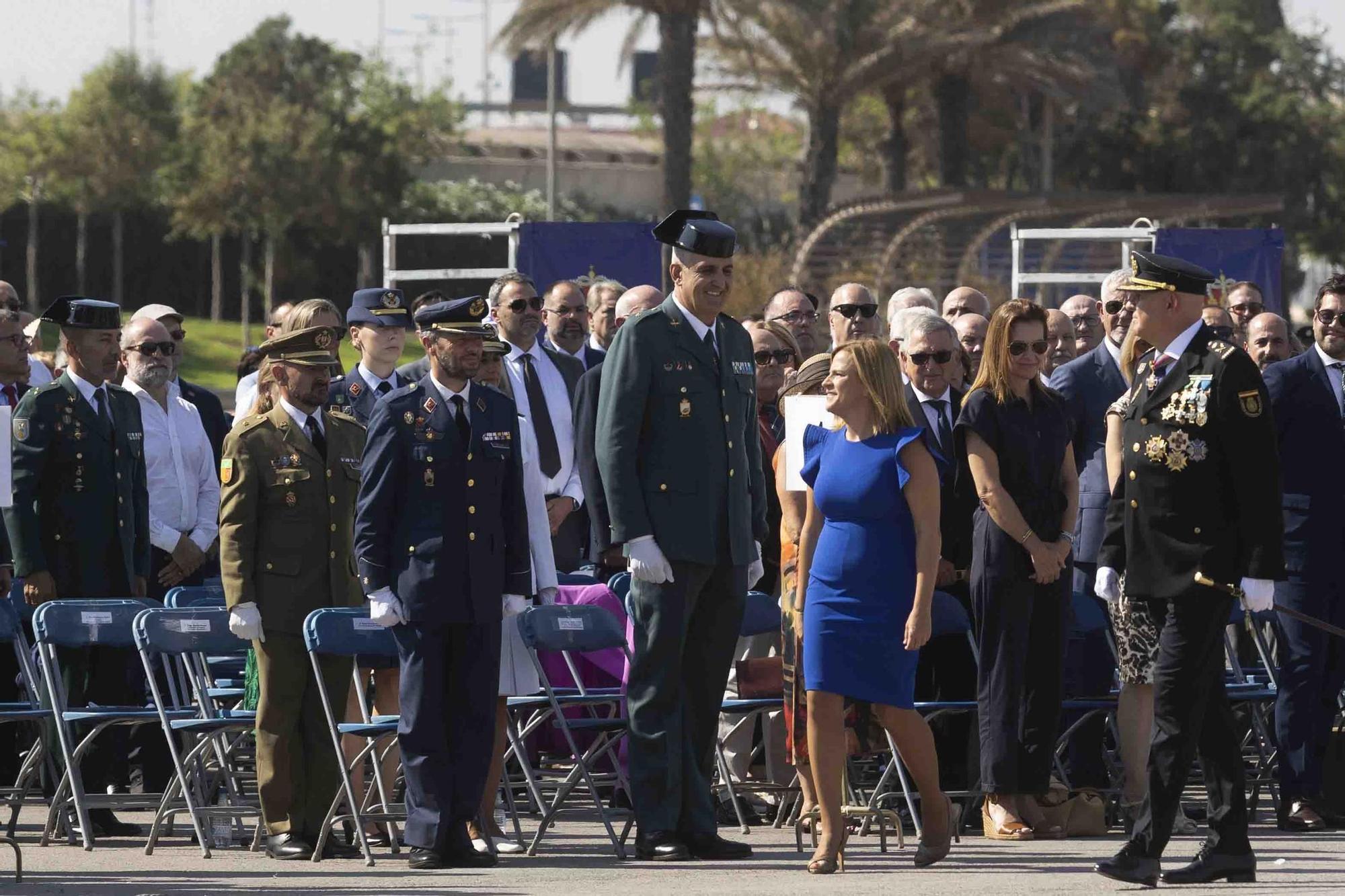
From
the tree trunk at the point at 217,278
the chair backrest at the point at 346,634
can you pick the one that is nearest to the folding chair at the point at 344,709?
the chair backrest at the point at 346,634

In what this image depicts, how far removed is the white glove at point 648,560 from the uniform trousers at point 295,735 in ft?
4.15

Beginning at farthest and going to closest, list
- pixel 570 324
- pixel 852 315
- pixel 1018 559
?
pixel 570 324, pixel 852 315, pixel 1018 559

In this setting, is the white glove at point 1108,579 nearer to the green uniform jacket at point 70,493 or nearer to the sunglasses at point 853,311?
the sunglasses at point 853,311

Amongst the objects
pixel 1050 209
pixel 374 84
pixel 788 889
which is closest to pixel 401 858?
pixel 788 889

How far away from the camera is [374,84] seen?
58.5 metres

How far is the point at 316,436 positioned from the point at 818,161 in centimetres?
2859

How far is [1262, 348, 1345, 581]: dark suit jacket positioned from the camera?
1068 cm

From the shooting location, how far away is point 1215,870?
28.2ft

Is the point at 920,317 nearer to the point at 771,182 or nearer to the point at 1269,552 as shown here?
the point at 1269,552

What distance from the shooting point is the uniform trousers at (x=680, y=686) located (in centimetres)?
945

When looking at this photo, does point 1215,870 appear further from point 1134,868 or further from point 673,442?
point 673,442

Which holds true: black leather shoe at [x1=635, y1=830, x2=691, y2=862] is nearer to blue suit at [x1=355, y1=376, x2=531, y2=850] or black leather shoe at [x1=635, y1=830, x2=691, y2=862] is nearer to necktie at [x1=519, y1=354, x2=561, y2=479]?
blue suit at [x1=355, y1=376, x2=531, y2=850]

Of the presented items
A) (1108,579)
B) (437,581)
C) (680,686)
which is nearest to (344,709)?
(437,581)

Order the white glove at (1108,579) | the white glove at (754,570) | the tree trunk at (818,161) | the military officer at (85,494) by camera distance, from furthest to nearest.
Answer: the tree trunk at (818,161) → the military officer at (85,494) → the white glove at (754,570) → the white glove at (1108,579)
